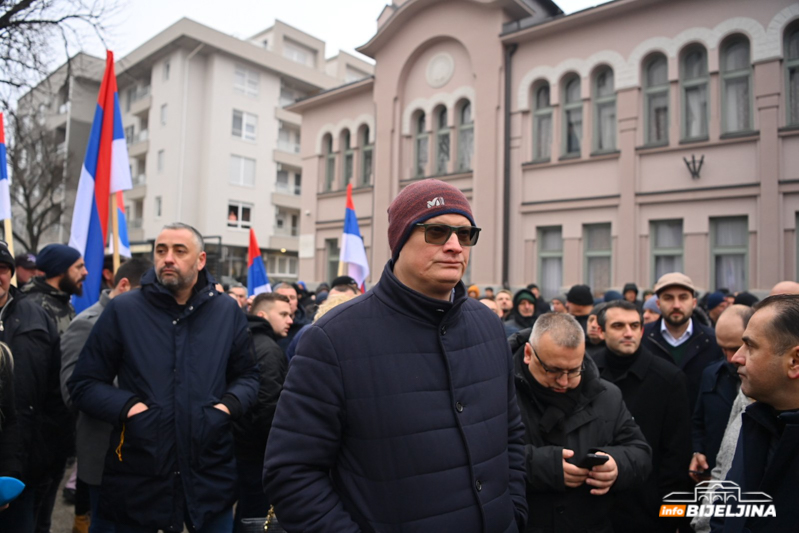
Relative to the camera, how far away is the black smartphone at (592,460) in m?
2.75

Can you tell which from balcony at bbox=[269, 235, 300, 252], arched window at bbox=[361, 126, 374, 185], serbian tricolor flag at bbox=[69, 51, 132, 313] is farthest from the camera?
balcony at bbox=[269, 235, 300, 252]

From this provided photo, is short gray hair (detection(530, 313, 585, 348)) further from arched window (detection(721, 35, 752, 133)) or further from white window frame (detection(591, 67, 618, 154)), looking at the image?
white window frame (detection(591, 67, 618, 154))

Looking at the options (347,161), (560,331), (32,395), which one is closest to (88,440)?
(32,395)

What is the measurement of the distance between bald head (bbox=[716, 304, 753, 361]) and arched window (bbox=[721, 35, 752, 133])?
10.4 metres

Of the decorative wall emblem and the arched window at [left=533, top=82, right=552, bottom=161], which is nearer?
the arched window at [left=533, top=82, right=552, bottom=161]

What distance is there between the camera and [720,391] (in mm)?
3770

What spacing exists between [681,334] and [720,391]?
1241mm

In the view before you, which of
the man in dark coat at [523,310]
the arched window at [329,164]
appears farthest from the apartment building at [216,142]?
the man in dark coat at [523,310]

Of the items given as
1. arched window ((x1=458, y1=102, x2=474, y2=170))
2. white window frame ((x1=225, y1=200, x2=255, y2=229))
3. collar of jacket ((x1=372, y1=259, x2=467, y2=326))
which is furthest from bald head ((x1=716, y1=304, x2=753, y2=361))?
white window frame ((x1=225, y1=200, x2=255, y2=229))

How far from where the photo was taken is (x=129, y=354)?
3.10 m

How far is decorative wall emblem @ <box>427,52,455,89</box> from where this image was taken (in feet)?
55.9

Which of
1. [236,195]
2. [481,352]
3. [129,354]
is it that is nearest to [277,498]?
[481,352]

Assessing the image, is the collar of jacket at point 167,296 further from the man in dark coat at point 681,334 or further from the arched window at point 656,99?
the arched window at point 656,99

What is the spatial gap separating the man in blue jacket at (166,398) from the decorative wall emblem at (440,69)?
591 inches
